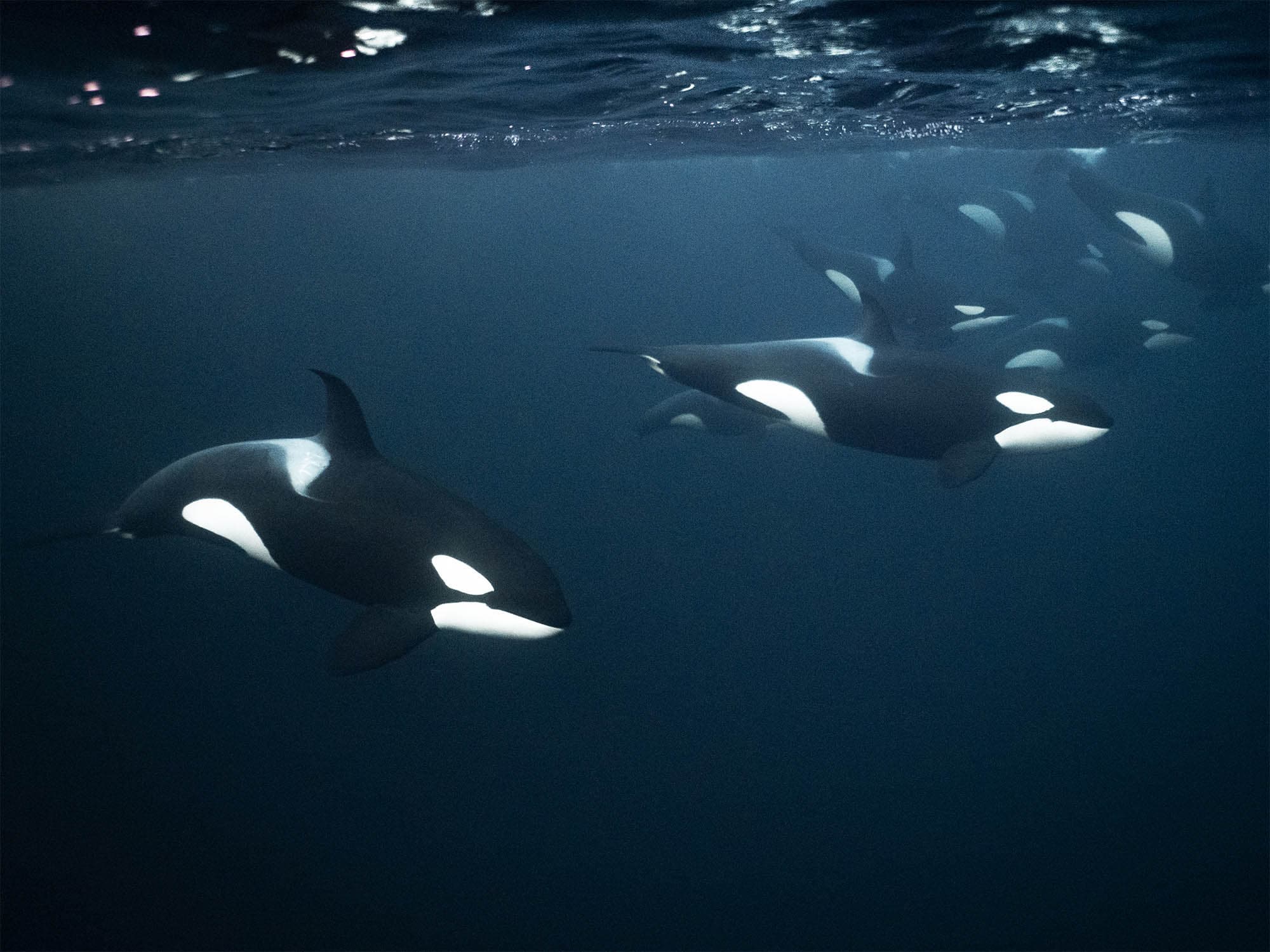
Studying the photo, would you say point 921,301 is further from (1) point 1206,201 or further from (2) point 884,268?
(1) point 1206,201

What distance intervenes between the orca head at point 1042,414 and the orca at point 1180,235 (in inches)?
288

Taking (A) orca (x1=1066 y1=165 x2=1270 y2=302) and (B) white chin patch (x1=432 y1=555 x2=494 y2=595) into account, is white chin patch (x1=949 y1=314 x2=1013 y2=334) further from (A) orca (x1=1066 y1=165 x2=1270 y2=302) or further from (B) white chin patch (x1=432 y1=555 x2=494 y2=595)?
(B) white chin patch (x1=432 y1=555 x2=494 y2=595)

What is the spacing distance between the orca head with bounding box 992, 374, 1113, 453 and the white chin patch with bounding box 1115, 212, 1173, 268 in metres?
7.45

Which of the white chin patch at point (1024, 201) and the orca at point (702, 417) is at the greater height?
the white chin patch at point (1024, 201)

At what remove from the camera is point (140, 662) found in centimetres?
1517

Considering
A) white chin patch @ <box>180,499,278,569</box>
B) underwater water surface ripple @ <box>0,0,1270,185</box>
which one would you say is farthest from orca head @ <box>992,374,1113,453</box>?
white chin patch @ <box>180,499,278,569</box>

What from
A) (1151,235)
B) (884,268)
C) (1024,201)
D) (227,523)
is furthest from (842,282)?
(227,523)

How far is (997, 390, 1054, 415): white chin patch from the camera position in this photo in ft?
25.0

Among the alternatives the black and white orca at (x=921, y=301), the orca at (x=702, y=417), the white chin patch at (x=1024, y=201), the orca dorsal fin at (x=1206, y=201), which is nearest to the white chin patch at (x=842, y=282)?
the black and white orca at (x=921, y=301)

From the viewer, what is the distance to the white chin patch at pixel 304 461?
22.0 ft

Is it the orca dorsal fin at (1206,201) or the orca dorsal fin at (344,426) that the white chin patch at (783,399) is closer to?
the orca dorsal fin at (344,426)

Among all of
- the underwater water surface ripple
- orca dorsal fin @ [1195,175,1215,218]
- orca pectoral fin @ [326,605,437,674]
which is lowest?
orca pectoral fin @ [326,605,437,674]

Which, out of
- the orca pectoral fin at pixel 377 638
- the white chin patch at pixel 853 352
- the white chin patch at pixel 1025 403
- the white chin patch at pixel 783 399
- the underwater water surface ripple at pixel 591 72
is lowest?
the orca pectoral fin at pixel 377 638

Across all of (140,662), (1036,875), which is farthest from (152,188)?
(1036,875)
